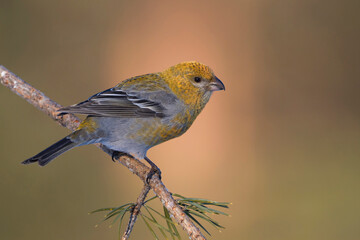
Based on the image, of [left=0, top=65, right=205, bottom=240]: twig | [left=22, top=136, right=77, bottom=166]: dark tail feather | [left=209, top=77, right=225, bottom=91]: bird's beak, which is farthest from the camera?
[left=209, top=77, right=225, bottom=91]: bird's beak

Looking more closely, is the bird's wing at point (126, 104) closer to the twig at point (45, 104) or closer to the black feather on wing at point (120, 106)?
the black feather on wing at point (120, 106)

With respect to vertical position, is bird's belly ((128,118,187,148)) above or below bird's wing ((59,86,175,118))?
below

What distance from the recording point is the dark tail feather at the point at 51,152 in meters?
1.20

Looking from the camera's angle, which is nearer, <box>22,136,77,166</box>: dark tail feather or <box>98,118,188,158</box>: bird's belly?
<box>22,136,77,166</box>: dark tail feather

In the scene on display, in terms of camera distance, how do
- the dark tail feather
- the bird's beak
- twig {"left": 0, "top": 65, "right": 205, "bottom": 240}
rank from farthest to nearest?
1. the bird's beak
2. twig {"left": 0, "top": 65, "right": 205, "bottom": 240}
3. the dark tail feather

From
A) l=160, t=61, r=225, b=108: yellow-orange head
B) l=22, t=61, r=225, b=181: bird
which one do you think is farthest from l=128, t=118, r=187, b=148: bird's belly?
l=160, t=61, r=225, b=108: yellow-orange head

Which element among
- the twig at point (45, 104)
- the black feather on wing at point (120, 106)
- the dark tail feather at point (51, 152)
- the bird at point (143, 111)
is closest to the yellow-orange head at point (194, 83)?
the bird at point (143, 111)

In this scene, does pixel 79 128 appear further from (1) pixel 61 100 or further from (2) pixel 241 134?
(2) pixel 241 134

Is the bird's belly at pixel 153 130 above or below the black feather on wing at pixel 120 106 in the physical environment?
below

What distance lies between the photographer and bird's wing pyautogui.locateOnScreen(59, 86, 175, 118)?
141cm

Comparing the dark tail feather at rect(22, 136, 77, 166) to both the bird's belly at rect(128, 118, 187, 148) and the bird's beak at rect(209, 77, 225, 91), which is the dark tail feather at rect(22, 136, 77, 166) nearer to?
the bird's belly at rect(128, 118, 187, 148)

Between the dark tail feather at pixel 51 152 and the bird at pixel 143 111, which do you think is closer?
the dark tail feather at pixel 51 152

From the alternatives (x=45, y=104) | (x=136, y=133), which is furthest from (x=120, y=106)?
(x=45, y=104)

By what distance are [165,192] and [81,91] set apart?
6.14 ft
